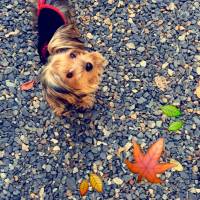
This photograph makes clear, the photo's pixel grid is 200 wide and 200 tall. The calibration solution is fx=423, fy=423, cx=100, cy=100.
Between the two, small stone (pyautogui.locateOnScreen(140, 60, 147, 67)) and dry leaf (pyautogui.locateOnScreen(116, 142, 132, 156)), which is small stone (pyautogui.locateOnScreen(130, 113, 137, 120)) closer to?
dry leaf (pyautogui.locateOnScreen(116, 142, 132, 156))

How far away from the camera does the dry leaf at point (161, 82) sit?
13.2ft

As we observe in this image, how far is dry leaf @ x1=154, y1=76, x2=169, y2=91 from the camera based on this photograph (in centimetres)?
401

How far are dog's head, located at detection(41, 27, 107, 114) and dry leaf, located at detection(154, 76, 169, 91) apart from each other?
0.75 meters

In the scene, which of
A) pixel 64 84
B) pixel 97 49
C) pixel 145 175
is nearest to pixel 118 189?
pixel 145 175

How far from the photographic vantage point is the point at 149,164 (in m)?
3.70

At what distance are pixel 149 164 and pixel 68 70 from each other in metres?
1.17

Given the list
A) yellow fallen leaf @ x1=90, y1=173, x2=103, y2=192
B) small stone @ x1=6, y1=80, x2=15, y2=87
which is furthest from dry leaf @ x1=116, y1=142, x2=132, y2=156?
small stone @ x1=6, y1=80, x2=15, y2=87

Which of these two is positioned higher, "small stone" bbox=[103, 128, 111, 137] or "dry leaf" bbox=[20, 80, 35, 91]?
"dry leaf" bbox=[20, 80, 35, 91]

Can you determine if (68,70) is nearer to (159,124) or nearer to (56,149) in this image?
(56,149)

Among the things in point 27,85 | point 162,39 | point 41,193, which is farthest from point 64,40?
point 41,193

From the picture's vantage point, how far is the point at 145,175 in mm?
3674

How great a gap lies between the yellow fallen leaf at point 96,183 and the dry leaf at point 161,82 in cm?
104

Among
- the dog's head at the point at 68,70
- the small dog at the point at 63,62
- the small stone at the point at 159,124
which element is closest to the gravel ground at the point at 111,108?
the small stone at the point at 159,124

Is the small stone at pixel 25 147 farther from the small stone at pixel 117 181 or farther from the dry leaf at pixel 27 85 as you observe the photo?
the small stone at pixel 117 181
